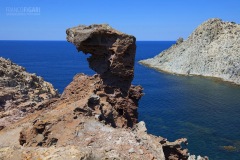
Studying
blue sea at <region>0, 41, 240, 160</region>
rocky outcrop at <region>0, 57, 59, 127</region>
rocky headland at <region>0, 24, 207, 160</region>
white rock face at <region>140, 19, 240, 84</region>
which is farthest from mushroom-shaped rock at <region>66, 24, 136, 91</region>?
white rock face at <region>140, 19, 240, 84</region>

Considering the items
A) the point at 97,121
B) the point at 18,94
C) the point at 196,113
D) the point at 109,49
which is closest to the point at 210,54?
the point at 196,113

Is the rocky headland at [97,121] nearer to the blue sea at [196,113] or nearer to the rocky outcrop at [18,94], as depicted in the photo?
the rocky outcrop at [18,94]

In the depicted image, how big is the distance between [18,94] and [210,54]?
12108cm

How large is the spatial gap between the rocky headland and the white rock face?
101317 mm

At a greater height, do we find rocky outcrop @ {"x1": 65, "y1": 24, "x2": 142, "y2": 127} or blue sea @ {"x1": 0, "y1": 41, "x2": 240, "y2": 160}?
rocky outcrop @ {"x1": 65, "y1": 24, "x2": 142, "y2": 127}

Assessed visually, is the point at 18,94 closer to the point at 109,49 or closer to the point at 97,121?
the point at 109,49

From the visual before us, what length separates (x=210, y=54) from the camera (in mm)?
144250

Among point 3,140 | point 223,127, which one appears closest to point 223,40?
point 223,127

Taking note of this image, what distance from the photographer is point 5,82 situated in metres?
38.6

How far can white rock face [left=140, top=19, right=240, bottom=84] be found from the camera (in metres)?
130

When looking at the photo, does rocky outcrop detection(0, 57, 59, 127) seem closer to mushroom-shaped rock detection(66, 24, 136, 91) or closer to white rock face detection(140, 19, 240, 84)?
mushroom-shaped rock detection(66, 24, 136, 91)

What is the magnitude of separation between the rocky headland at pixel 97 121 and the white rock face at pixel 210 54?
101 meters

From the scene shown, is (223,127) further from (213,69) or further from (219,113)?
(213,69)

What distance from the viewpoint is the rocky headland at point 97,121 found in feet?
46.7
